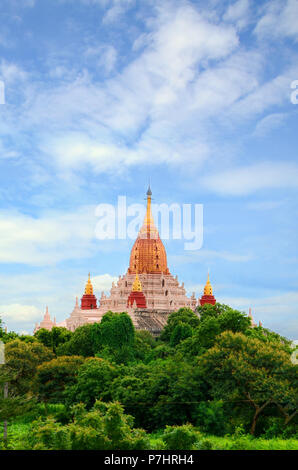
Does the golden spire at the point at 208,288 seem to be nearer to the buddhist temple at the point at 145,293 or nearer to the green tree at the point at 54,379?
the buddhist temple at the point at 145,293

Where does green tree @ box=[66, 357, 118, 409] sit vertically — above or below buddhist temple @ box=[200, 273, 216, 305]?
below

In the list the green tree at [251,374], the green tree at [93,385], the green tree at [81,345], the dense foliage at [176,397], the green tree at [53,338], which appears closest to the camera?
the dense foliage at [176,397]

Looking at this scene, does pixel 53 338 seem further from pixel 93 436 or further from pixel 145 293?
pixel 93 436

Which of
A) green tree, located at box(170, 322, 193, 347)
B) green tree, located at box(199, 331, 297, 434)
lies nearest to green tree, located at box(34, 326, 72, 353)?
green tree, located at box(170, 322, 193, 347)

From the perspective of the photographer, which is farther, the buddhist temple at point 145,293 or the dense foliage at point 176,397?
the buddhist temple at point 145,293

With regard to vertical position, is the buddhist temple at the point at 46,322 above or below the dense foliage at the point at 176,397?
above

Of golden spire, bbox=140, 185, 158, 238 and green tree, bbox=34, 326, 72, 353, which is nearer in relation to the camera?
green tree, bbox=34, 326, 72, 353

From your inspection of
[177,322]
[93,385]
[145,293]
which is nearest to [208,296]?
[145,293]

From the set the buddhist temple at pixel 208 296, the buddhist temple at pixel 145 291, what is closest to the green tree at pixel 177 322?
the buddhist temple at pixel 145 291

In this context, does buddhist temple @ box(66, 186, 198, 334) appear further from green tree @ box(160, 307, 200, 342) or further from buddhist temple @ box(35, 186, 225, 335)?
green tree @ box(160, 307, 200, 342)

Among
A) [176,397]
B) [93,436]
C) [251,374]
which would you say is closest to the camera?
[93,436]

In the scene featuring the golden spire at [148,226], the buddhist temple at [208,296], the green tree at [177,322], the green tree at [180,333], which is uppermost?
the golden spire at [148,226]

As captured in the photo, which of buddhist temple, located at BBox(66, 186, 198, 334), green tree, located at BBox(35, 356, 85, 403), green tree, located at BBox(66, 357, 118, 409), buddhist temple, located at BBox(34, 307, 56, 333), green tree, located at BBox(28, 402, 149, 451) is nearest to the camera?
green tree, located at BBox(28, 402, 149, 451)
